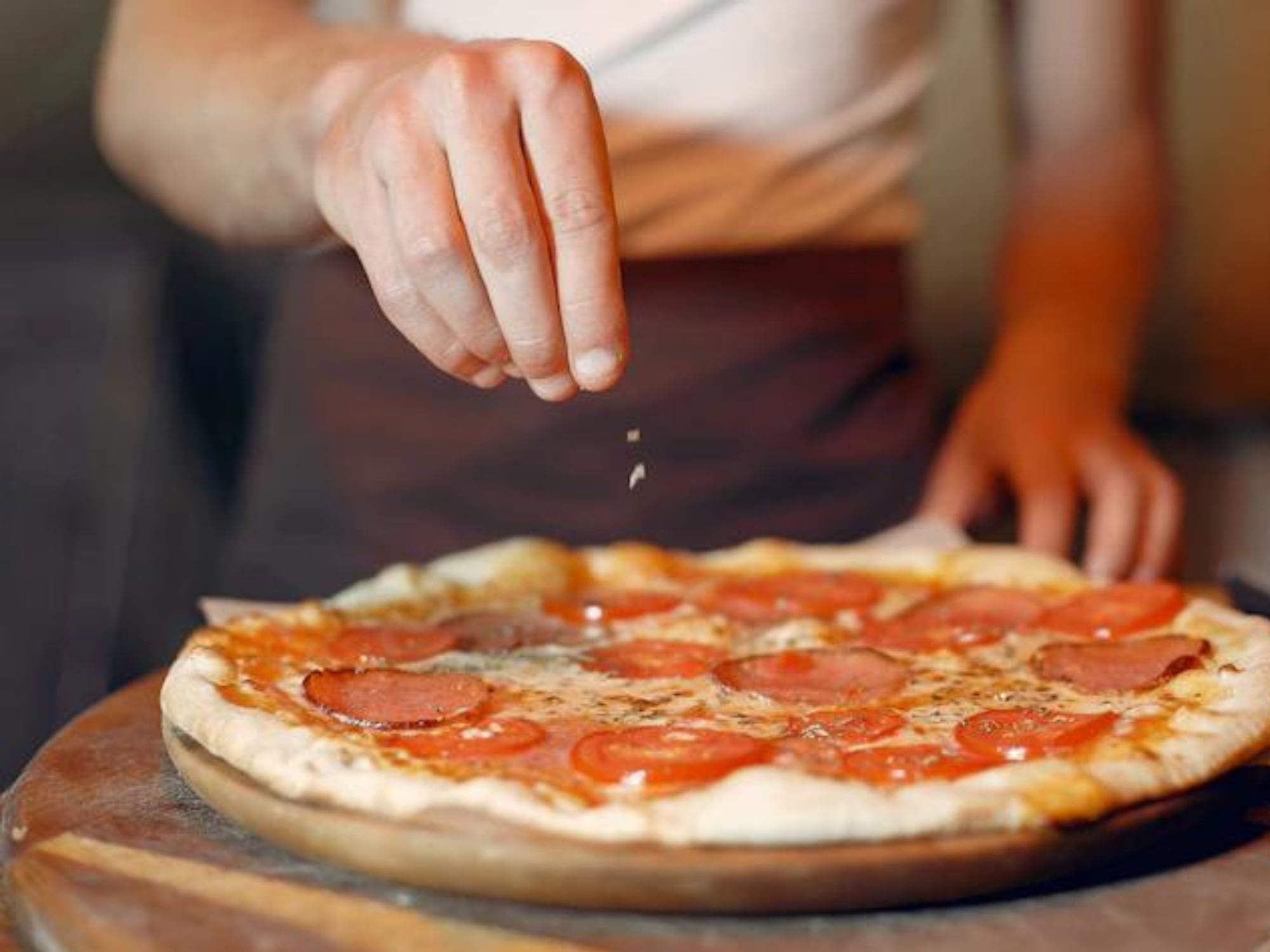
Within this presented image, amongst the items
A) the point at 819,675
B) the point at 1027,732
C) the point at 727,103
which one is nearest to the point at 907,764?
the point at 1027,732

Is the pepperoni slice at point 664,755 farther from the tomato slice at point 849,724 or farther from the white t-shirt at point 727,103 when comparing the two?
the white t-shirt at point 727,103

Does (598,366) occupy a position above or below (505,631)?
above

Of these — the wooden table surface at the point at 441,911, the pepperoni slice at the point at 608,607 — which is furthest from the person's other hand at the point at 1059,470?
the wooden table surface at the point at 441,911

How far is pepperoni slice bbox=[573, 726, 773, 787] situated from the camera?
94cm

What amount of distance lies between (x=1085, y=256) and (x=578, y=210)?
0.98 meters

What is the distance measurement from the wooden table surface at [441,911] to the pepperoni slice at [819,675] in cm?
23

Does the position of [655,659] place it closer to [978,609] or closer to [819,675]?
[819,675]

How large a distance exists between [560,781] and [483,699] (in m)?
0.16

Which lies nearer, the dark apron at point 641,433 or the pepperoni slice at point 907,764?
the pepperoni slice at point 907,764

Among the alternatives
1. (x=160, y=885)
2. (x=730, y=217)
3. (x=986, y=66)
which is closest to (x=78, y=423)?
(x=986, y=66)

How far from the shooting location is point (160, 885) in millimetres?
891

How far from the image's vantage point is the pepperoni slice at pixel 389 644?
122 cm

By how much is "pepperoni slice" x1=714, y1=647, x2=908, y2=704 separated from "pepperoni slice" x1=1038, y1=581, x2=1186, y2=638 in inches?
6.4

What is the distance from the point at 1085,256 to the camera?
183 cm
